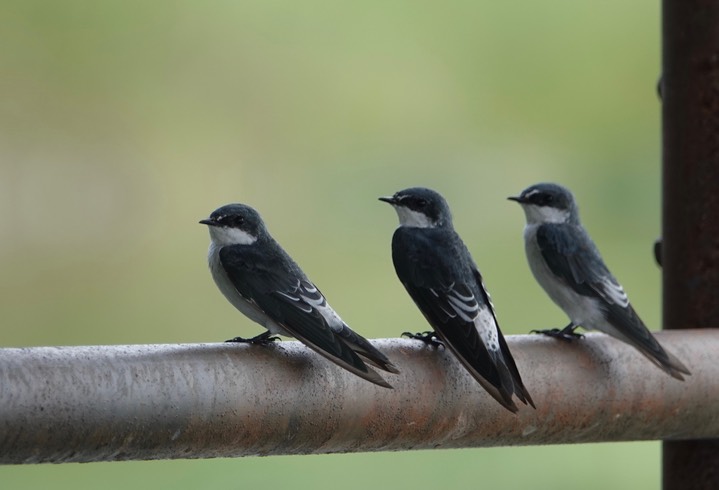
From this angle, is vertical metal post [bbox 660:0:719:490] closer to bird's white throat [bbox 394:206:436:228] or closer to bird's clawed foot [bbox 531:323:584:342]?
bird's clawed foot [bbox 531:323:584:342]

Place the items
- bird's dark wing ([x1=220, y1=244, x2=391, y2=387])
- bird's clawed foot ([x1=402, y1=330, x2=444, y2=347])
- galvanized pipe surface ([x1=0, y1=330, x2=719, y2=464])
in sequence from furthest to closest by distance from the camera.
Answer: bird's clawed foot ([x1=402, y1=330, x2=444, y2=347])
bird's dark wing ([x1=220, y1=244, x2=391, y2=387])
galvanized pipe surface ([x1=0, y1=330, x2=719, y2=464])

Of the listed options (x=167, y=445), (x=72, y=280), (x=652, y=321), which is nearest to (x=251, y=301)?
(x=167, y=445)

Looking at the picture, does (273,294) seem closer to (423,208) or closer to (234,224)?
(234,224)

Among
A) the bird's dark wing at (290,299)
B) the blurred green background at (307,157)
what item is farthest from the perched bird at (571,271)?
the blurred green background at (307,157)

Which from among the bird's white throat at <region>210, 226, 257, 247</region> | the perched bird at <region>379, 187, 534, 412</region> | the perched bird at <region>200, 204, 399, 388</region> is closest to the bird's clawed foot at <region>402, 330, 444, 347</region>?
the perched bird at <region>379, 187, 534, 412</region>

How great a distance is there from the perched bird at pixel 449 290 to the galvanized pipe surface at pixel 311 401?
0.14 ft

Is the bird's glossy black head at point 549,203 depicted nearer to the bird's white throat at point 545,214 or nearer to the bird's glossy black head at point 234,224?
the bird's white throat at point 545,214

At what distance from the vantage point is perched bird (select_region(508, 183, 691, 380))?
144cm

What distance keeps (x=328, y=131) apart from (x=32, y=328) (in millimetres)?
1583

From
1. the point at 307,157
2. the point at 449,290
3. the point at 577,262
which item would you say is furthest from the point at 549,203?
the point at 307,157

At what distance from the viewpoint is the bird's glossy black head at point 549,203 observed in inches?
66.3

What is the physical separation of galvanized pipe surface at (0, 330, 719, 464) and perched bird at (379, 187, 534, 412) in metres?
0.04

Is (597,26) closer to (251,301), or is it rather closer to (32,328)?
(32,328)

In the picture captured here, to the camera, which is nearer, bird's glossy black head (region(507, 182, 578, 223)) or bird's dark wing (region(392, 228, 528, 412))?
bird's dark wing (region(392, 228, 528, 412))
